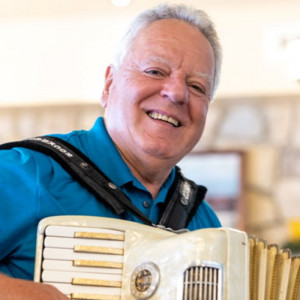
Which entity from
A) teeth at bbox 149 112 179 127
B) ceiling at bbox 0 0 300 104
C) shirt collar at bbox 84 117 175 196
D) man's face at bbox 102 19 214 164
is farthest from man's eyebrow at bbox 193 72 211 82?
ceiling at bbox 0 0 300 104

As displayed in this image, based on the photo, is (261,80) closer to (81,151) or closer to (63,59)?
(63,59)

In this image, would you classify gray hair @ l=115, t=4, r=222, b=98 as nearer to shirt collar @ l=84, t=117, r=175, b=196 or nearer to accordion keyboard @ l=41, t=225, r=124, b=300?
shirt collar @ l=84, t=117, r=175, b=196

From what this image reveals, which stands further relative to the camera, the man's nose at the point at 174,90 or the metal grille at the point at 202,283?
the man's nose at the point at 174,90

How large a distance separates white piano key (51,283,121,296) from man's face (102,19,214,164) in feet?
1.60

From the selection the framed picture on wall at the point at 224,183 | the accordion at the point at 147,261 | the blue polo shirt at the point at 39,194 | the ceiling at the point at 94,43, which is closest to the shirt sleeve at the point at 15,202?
the blue polo shirt at the point at 39,194

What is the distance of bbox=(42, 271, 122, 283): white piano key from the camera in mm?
1346

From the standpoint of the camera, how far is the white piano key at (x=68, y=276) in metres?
1.35

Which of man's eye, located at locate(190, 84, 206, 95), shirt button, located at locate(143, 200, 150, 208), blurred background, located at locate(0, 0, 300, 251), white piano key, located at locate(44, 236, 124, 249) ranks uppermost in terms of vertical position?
blurred background, located at locate(0, 0, 300, 251)

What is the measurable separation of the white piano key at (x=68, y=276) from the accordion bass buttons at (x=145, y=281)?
1.2 inches

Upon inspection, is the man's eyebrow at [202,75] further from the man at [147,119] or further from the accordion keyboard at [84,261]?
the accordion keyboard at [84,261]

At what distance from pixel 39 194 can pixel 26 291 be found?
0.30 metres

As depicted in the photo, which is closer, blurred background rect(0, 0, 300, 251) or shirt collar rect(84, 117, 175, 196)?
shirt collar rect(84, 117, 175, 196)

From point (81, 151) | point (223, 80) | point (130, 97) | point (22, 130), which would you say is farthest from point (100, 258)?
point (22, 130)

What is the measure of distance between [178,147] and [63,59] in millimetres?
3077
